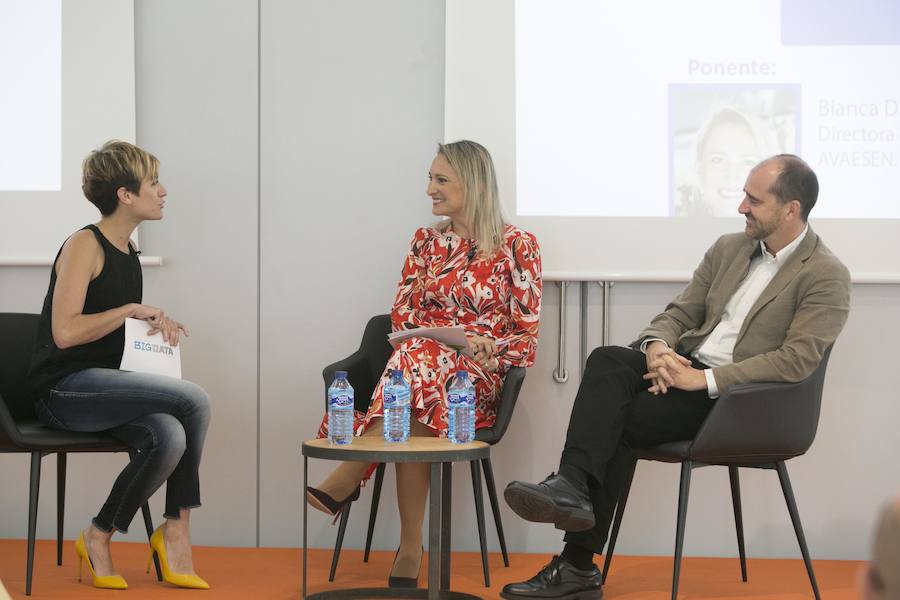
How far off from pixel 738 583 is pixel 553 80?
6.21 feet

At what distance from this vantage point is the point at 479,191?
3.59m

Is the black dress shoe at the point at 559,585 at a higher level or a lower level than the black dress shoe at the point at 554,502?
lower

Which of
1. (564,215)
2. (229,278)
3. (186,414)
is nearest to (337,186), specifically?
(229,278)

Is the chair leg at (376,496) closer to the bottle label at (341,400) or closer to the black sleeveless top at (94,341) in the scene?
the bottle label at (341,400)

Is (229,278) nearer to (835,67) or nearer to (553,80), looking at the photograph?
(553,80)

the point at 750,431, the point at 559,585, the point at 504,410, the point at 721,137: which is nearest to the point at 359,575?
the point at 504,410

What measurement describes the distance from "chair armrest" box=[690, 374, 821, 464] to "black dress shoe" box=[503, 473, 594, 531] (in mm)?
368

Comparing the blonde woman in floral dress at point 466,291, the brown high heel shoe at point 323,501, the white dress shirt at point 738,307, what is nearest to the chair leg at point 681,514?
the white dress shirt at point 738,307

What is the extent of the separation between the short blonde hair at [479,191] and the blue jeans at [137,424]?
1.12 metres

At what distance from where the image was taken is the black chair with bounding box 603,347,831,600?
282 centimetres

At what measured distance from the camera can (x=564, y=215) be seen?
381 centimetres

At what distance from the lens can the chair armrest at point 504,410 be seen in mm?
3227

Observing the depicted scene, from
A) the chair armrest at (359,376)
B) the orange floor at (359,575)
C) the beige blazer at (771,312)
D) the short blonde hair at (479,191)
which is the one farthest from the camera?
the short blonde hair at (479,191)

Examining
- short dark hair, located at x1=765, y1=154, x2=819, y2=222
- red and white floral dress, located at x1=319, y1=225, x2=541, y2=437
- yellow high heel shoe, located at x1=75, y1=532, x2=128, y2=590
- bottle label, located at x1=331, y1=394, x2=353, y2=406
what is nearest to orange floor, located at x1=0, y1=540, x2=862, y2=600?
yellow high heel shoe, located at x1=75, y1=532, x2=128, y2=590
